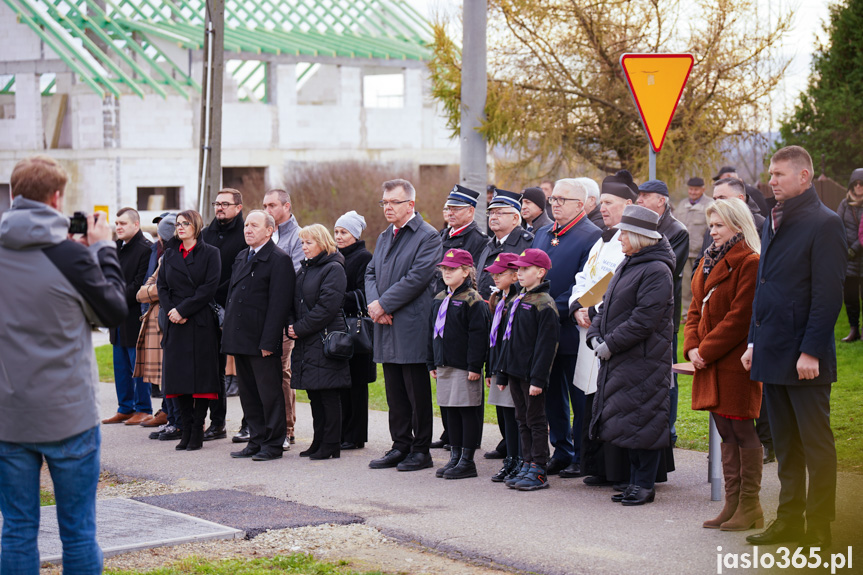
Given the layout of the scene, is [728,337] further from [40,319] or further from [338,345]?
[40,319]

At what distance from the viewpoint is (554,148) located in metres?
16.4

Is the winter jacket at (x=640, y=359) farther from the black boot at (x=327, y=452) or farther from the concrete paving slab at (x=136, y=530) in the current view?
the black boot at (x=327, y=452)

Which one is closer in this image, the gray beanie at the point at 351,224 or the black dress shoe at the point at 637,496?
the black dress shoe at the point at 637,496

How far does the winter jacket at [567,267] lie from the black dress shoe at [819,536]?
2562mm

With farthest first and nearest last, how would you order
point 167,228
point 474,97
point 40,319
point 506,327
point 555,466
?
point 474,97
point 167,228
point 555,466
point 506,327
point 40,319

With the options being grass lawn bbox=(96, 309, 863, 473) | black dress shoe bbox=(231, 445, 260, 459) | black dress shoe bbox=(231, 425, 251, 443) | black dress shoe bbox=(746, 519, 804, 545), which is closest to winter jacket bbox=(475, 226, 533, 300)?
grass lawn bbox=(96, 309, 863, 473)

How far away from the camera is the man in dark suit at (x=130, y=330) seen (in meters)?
10.6

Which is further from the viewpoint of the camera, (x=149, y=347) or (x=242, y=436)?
(x=149, y=347)

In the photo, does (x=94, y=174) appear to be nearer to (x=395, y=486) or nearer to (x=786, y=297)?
(x=395, y=486)

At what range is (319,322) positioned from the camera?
28.5 feet

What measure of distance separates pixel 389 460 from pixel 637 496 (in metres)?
2.34

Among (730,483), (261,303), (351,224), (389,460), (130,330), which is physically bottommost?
(389,460)

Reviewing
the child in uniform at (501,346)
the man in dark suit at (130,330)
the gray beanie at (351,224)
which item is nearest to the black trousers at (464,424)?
the child in uniform at (501,346)

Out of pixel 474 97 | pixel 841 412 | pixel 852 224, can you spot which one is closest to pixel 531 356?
pixel 841 412
